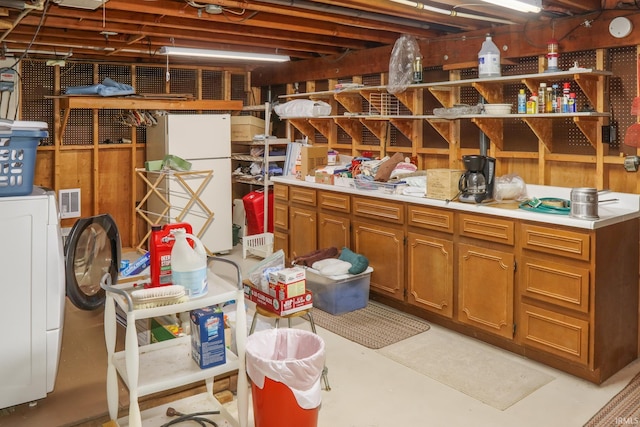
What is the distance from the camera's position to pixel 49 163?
615cm

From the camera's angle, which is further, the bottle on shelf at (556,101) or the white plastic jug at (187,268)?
the bottle on shelf at (556,101)

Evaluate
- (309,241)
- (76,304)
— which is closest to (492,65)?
(309,241)

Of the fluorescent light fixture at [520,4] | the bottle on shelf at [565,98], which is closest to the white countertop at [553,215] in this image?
the bottle on shelf at [565,98]

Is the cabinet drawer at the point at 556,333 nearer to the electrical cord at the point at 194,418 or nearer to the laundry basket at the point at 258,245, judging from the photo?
the electrical cord at the point at 194,418

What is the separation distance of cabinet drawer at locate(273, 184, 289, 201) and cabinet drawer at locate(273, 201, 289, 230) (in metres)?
0.06

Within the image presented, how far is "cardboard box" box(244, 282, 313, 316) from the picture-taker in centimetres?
307

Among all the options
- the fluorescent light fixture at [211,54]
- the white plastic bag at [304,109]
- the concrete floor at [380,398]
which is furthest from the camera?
the white plastic bag at [304,109]

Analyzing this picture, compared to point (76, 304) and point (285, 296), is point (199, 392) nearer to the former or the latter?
point (285, 296)

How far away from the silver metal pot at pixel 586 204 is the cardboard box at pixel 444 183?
35.6 inches

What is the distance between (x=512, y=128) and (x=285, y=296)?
7.89 ft

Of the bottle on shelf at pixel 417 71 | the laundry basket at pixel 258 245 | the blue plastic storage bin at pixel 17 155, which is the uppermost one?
the bottle on shelf at pixel 417 71

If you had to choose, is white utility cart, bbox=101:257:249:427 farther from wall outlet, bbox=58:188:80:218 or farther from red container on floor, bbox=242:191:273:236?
wall outlet, bbox=58:188:80:218

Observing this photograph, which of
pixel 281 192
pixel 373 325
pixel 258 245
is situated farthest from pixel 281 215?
pixel 373 325

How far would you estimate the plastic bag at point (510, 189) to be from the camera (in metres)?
3.94
